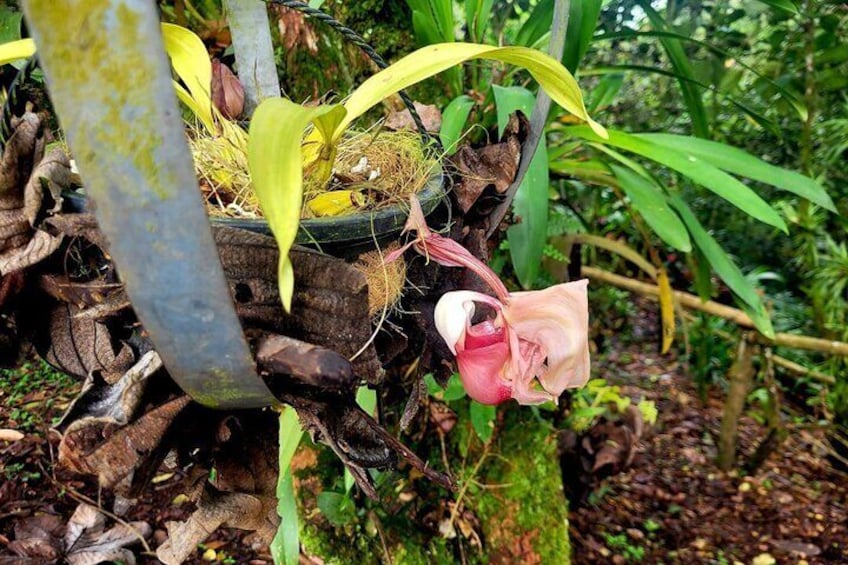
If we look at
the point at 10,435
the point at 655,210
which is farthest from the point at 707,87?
the point at 10,435

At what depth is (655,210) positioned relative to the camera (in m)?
1.11

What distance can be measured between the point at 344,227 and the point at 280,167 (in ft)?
0.36

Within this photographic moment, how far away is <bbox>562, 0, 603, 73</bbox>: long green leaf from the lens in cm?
90

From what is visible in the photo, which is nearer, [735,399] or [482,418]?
[482,418]

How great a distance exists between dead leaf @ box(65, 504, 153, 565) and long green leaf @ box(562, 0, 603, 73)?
1.06 metres

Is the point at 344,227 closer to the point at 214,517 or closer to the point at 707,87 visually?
the point at 214,517

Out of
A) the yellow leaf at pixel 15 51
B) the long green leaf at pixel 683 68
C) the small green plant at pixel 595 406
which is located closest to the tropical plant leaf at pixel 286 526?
the yellow leaf at pixel 15 51

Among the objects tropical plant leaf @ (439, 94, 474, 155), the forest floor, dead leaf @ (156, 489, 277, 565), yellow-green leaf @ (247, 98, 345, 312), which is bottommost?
the forest floor

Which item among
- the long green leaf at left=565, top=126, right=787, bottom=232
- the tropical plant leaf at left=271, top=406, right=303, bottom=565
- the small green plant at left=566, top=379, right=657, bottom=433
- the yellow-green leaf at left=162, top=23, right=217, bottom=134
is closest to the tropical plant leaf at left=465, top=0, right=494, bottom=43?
the long green leaf at left=565, top=126, right=787, bottom=232

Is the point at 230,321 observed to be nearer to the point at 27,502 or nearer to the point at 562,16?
the point at 562,16

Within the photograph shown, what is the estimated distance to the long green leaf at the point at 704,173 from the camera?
101 cm

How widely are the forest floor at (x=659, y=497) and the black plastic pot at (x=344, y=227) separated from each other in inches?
27.0

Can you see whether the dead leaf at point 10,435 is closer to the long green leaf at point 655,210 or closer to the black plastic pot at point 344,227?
the black plastic pot at point 344,227

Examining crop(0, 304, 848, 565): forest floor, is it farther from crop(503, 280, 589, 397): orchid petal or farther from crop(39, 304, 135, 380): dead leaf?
crop(503, 280, 589, 397): orchid petal
